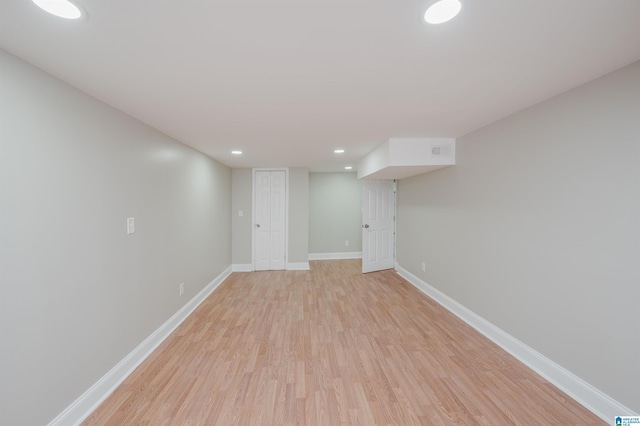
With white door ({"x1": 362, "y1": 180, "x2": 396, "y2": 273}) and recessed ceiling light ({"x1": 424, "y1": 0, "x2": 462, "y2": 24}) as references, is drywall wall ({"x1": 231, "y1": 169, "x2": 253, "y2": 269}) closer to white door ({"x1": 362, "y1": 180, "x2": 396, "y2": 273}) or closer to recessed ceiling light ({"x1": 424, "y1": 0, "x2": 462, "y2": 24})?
white door ({"x1": 362, "y1": 180, "x2": 396, "y2": 273})

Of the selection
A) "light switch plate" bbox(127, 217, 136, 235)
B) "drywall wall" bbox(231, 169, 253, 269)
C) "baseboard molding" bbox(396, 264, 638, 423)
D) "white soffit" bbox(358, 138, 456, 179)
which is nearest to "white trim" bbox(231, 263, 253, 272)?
"drywall wall" bbox(231, 169, 253, 269)

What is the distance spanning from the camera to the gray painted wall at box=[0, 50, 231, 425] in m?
1.29

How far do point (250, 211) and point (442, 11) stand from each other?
4.73m

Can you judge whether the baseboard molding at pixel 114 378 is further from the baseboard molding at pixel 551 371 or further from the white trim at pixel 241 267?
the baseboard molding at pixel 551 371

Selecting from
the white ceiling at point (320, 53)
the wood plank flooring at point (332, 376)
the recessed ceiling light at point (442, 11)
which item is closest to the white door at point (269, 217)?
the wood plank flooring at point (332, 376)

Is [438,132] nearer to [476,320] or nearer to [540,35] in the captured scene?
[540,35]

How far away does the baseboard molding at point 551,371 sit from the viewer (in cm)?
161

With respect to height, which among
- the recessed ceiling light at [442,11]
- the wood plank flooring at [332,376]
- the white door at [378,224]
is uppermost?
the recessed ceiling light at [442,11]

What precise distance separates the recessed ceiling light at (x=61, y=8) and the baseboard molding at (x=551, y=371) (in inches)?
139

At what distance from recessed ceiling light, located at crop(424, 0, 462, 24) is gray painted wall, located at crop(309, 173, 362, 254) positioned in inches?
207

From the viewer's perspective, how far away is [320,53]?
4.33ft

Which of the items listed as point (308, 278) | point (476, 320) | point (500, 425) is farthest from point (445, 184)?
point (308, 278)

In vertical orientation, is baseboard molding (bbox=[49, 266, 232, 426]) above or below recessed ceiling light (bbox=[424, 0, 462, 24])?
below

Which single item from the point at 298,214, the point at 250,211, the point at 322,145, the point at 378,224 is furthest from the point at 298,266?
the point at 322,145
